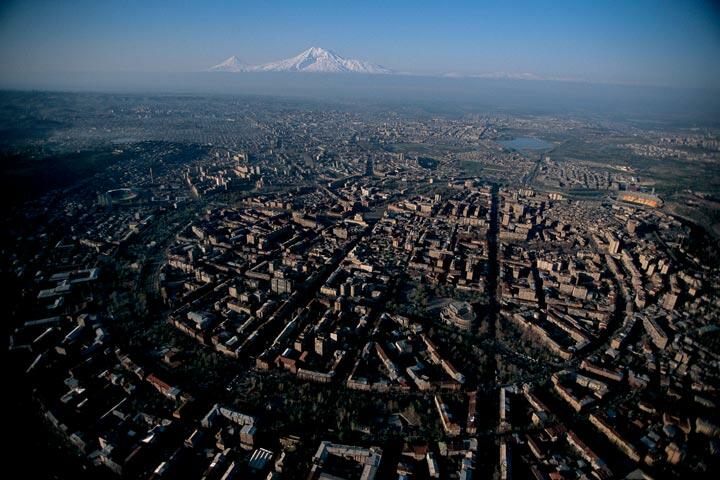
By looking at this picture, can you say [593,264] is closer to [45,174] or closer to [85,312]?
[85,312]

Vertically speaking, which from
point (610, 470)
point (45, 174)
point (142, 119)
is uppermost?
point (142, 119)

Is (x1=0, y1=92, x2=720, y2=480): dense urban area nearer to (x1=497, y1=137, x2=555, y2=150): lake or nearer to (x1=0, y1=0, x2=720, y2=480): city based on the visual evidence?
(x1=0, y1=0, x2=720, y2=480): city

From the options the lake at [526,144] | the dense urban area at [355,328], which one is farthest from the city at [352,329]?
the lake at [526,144]

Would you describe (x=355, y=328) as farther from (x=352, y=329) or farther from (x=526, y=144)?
(x=526, y=144)

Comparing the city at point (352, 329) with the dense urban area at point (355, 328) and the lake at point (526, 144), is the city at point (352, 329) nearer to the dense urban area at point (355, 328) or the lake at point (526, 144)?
the dense urban area at point (355, 328)

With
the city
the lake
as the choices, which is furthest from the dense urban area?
the lake

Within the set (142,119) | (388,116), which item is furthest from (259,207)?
(388,116)
